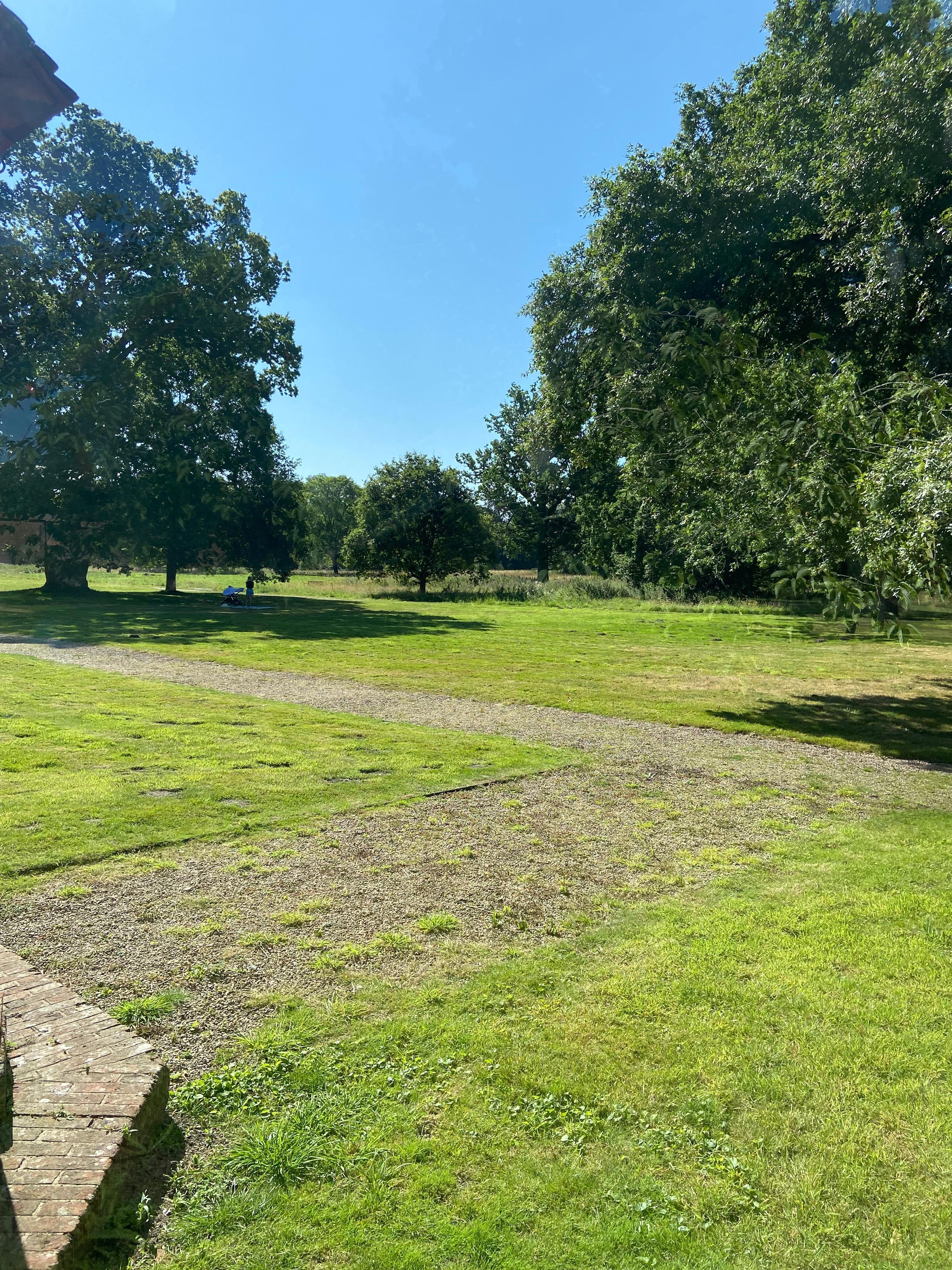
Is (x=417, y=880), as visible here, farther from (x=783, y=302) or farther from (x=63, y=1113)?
(x=783, y=302)

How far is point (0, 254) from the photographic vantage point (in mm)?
32531

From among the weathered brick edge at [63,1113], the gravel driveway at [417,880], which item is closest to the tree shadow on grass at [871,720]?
the gravel driveway at [417,880]

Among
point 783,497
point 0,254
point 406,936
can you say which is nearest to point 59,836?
point 406,936

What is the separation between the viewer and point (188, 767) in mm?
7586

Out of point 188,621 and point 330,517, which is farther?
point 330,517

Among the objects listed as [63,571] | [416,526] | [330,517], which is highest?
[330,517]

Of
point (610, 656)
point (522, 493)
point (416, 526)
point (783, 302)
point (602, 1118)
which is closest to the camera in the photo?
point (602, 1118)

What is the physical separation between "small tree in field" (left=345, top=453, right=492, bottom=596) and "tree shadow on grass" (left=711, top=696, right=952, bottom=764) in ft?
117

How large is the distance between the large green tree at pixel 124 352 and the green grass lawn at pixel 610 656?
14.2ft

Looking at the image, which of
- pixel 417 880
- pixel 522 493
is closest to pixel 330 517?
pixel 522 493

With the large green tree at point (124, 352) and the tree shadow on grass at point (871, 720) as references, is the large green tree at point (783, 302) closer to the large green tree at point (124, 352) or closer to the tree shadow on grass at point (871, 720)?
the tree shadow on grass at point (871, 720)

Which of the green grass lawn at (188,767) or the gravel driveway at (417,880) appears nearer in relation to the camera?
the gravel driveway at (417,880)

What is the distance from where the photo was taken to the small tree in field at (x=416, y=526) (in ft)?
156

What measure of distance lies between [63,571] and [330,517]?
6952 cm
